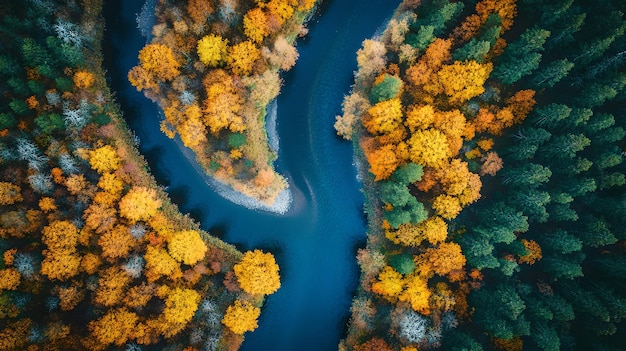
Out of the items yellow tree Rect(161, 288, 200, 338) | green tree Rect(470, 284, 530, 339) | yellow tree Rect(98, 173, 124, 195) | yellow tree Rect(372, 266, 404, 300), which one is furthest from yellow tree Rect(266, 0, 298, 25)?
green tree Rect(470, 284, 530, 339)

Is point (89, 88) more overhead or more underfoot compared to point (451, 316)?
more overhead

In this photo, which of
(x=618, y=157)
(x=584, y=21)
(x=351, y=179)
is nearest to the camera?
(x=618, y=157)

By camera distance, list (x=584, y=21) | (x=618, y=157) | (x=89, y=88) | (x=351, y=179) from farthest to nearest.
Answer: (x=351, y=179)
(x=89, y=88)
(x=584, y=21)
(x=618, y=157)

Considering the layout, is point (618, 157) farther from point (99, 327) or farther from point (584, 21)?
point (99, 327)

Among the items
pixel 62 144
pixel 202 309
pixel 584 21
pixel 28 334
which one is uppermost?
pixel 584 21

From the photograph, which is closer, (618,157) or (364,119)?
(618,157)

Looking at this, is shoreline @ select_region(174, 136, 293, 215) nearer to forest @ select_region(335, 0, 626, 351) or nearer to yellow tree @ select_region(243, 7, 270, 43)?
forest @ select_region(335, 0, 626, 351)

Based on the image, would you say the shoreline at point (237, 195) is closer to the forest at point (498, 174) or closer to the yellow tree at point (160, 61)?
the yellow tree at point (160, 61)

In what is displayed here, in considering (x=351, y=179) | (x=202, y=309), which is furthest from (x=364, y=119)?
(x=202, y=309)
